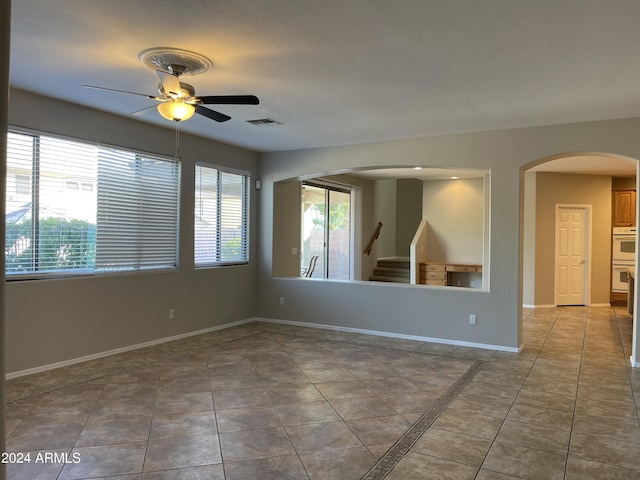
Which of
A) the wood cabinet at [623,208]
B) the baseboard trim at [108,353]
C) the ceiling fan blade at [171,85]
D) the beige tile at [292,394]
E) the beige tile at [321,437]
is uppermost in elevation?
the ceiling fan blade at [171,85]

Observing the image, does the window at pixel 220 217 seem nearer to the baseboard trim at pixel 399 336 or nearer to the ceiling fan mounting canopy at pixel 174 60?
the baseboard trim at pixel 399 336

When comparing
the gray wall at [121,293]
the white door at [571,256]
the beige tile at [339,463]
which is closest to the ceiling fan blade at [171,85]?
the gray wall at [121,293]

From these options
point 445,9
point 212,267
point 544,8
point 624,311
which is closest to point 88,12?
point 445,9

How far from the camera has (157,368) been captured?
4625 mm

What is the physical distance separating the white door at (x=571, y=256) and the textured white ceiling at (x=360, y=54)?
4.95m

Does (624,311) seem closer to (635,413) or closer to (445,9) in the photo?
(635,413)

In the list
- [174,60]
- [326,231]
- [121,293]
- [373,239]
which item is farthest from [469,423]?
[373,239]

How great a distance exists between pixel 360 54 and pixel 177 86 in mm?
1315

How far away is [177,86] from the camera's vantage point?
3.25 m

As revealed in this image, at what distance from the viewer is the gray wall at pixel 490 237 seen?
518cm

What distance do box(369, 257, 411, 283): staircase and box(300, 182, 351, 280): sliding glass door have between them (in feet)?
3.13

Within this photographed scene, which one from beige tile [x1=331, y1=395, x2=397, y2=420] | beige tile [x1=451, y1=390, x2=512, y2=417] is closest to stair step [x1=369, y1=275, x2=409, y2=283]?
beige tile [x1=451, y1=390, x2=512, y2=417]

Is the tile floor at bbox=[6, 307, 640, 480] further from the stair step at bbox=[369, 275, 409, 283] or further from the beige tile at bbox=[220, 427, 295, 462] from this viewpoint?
the stair step at bbox=[369, 275, 409, 283]

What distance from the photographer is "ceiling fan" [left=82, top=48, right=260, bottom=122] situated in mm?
3256
